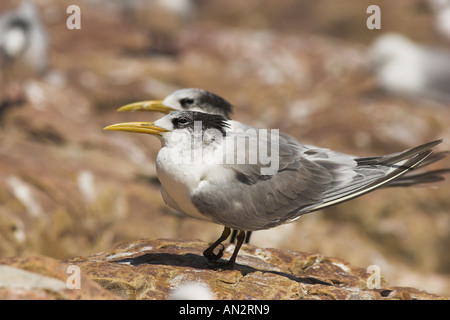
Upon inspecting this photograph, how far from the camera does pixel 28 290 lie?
3885mm

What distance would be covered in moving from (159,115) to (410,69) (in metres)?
5.89

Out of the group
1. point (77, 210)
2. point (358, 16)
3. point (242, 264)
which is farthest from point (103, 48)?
point (242, 264)

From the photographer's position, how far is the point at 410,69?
14383 millimetres

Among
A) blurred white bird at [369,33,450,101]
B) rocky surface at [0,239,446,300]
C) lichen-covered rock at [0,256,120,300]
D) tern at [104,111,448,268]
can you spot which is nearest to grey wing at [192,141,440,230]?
tern at [104,111,448,268]

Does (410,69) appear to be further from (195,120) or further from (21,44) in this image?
(195,120)

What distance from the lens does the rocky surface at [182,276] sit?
4.03m

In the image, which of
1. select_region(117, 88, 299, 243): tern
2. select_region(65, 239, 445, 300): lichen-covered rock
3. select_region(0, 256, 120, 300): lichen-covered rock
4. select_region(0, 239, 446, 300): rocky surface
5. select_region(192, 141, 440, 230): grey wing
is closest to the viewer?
select_region(0, 256, 120, 300): lichen-covered rock

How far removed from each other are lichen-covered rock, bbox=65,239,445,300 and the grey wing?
17.5 inches

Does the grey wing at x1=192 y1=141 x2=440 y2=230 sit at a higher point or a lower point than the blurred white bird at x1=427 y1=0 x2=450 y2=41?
lower

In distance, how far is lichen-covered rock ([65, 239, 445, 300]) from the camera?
4.67 m

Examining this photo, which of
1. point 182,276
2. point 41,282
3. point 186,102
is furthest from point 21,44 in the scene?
point 41,282

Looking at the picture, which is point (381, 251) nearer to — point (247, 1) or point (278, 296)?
point (278, 296)

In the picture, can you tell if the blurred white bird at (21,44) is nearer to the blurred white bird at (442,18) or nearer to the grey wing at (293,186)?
the grey wing at (293,186)

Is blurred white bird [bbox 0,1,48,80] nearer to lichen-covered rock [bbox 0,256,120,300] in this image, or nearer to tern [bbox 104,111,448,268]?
tern [bbox 104,111,448,268]
